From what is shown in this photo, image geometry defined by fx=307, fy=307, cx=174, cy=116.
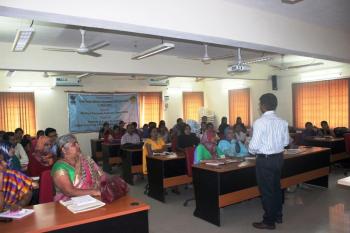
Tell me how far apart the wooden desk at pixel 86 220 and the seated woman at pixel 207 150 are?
8.04 ft

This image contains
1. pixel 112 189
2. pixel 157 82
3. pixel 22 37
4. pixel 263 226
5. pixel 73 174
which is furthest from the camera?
pixel 157 82

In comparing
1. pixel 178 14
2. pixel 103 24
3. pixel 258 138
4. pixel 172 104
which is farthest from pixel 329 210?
pixel 172 104

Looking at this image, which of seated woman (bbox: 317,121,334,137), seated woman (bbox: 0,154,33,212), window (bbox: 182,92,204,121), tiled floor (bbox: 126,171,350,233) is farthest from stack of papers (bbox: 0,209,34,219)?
window (bbox: 182,92,204,121)

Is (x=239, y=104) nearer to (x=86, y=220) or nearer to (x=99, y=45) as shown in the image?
(x=99, y=45)

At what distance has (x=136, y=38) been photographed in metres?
5.88

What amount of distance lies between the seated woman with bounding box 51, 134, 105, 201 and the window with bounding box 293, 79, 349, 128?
25.0 feet

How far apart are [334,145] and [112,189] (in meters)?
6.30

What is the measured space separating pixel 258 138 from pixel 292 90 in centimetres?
652

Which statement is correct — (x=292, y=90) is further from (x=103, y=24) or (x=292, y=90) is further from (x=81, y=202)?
(x=81, y=202)

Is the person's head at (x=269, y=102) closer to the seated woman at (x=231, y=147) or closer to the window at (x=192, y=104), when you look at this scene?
the seated woman at (x=231, y=147)

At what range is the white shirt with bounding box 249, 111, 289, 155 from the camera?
3693 mm

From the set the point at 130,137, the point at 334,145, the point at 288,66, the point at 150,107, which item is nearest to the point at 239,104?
the point at 288,66

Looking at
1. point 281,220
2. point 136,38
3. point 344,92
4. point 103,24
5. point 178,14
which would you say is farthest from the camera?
point 344,92

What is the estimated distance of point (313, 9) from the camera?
175 inches
